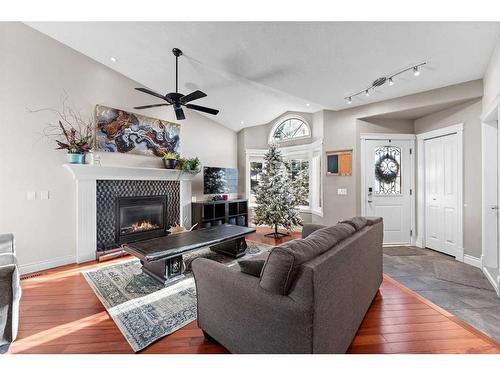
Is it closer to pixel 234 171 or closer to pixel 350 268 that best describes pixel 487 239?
pixel 350 268

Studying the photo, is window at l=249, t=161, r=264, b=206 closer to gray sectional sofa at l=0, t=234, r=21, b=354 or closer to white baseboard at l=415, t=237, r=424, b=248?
white baseboard at l=415, t=237, r=424, b=248

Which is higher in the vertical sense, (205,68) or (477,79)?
(205,68)

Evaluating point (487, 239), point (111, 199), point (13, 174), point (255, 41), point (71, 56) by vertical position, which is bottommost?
point (487, 239)

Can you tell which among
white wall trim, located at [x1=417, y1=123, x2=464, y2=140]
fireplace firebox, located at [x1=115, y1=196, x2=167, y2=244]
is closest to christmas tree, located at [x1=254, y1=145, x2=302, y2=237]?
fireplace firebox, located at [x1=115, y1=196, x2=167, y2=244]

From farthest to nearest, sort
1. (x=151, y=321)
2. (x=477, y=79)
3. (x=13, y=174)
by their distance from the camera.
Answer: (x=477, y=79), (x=13, y=174), (x=151, y=321)

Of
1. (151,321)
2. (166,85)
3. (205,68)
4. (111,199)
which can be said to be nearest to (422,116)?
(205,68)

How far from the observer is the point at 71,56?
3611 millimetres

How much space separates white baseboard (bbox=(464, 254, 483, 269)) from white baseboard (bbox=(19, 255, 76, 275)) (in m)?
6.17

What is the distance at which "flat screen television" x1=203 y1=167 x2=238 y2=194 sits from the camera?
5.62 meters

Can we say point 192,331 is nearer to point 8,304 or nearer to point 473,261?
point 8,304

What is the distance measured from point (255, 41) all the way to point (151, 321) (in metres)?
3.28

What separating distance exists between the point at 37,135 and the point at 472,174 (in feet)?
21.6

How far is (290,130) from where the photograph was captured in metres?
6.20

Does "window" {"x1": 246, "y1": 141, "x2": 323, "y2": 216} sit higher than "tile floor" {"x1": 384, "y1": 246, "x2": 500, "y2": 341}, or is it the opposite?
"window" {"x1": 246, "y1": 141, "x2": 323, "y2": 216}
